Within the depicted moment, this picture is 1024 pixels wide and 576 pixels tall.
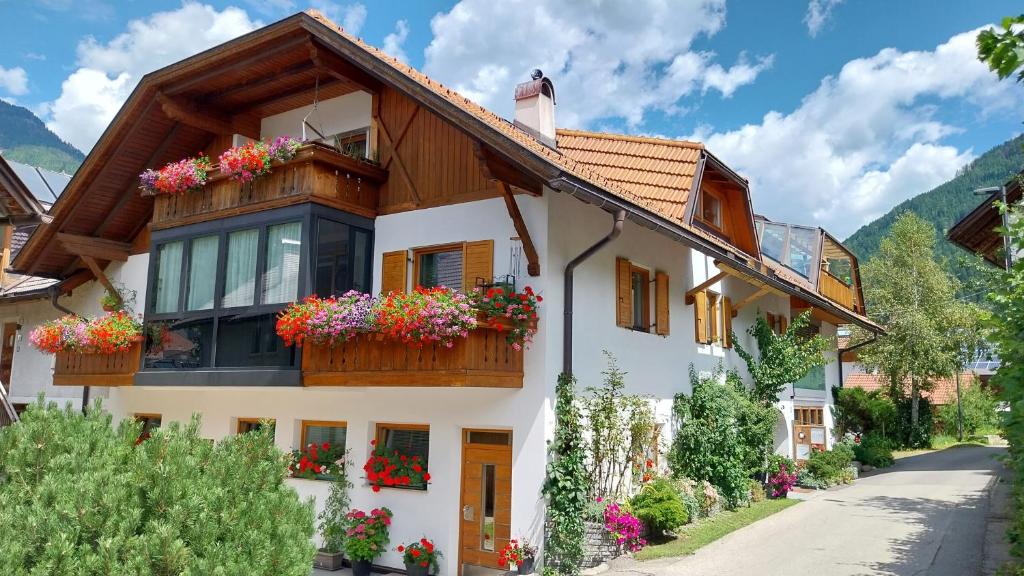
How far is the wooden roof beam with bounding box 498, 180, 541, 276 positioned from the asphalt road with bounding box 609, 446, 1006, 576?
425 centimetres

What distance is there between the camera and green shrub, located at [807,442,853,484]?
18.3 metres

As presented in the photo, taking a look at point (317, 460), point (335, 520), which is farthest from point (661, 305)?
point (335, 520)

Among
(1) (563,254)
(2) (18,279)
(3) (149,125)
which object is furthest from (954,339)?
(2) (18,279)

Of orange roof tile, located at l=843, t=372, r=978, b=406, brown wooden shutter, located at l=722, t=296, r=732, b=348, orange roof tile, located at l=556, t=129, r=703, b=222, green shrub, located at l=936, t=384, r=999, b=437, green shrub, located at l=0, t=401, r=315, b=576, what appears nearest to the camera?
green shrub, located at l=0, t=401, r=315, b=576

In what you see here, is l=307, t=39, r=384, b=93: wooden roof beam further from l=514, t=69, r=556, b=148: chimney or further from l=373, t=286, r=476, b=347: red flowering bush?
l=373, t=286, r=476, b=347: red flowering bush

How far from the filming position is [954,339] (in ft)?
107

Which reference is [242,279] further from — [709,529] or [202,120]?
[709,529]

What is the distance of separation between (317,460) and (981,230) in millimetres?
17174

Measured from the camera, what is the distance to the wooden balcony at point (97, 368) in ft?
44.9

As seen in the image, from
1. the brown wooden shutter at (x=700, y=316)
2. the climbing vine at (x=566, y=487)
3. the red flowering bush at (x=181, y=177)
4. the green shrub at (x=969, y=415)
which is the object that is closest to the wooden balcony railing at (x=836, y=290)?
the brown wooden shutter at (x=700, y=316)

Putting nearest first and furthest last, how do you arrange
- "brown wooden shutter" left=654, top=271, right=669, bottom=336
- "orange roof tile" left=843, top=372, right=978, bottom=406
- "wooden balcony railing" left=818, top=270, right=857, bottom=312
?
"brown wooden shutter" left=654, top=271, right=669, bottom=336
"wooden balcony railing" left=818, top=270, right=857, bottom=312
"orange roof tile" left=843, top=372, right=978, bottom=406

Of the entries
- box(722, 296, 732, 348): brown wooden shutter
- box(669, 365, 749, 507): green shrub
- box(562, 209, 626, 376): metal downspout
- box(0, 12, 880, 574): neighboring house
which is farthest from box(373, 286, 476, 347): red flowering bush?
box(722, 296, 732, 348): brown wooden shutter

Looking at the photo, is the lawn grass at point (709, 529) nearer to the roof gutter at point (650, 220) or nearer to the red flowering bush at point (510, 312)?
the red flowering bush at point (510, 312)

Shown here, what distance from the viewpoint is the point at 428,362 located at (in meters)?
10.2
